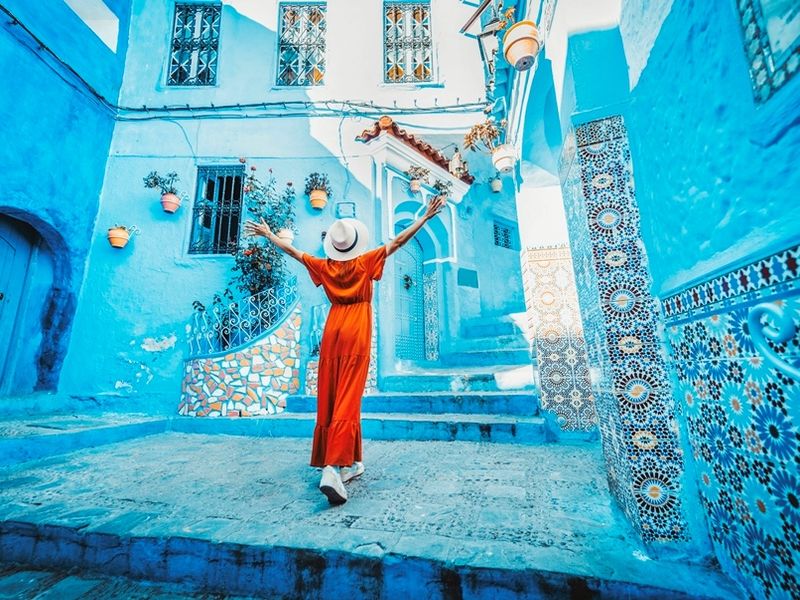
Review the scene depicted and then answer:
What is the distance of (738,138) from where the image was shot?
121 centimetres

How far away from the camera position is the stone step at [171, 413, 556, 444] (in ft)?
12.2

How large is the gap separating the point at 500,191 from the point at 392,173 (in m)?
4.19

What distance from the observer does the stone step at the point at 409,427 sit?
12.2 feet

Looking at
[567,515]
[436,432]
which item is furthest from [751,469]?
[436,432]

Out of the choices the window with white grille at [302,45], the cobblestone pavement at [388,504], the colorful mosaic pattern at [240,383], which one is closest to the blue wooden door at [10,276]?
the colorful mosaic pattern at [240,383]

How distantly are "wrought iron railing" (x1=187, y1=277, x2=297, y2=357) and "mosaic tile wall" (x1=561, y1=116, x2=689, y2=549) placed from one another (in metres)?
4.68

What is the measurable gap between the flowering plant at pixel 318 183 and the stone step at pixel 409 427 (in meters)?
4.03

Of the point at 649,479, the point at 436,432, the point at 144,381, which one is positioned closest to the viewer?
the point at 649,479

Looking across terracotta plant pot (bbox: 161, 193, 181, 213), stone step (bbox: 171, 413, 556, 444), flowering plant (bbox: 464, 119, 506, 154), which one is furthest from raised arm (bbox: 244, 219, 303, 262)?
terracotta plant pot (bbox: 161, 193, 181, 213)

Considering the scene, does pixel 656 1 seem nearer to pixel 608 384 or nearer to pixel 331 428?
pixel 608 384

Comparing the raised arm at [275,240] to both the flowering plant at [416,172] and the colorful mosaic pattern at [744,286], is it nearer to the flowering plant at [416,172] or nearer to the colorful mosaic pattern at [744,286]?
the colorful mosaic pattern at [744,286]

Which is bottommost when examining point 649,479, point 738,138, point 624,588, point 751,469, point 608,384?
point 624,588

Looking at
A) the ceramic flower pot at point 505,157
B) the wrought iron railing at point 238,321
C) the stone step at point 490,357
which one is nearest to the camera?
the ceramic flower pot at point 505,157

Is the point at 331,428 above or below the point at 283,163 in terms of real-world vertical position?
below
